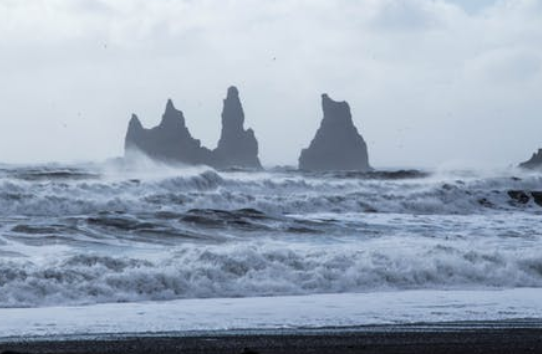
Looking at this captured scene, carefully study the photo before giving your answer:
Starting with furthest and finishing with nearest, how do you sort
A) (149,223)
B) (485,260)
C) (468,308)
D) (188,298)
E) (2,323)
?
(149,223) < (485,260) < (188,298) < (468,308) < (2,323)

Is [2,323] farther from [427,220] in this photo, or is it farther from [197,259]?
[427,220]

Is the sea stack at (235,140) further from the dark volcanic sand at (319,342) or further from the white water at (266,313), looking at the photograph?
the dark volcanic sand at (319,342)

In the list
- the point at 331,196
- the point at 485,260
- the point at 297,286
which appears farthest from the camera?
the point at 331,196

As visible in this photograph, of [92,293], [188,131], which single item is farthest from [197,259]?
[188,131]

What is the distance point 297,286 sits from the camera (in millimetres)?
14078

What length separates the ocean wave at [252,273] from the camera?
12.8m

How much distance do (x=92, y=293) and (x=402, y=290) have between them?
14.9ft

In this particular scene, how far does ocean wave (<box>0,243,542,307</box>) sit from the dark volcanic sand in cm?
335

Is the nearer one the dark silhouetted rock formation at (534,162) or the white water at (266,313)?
the white water at (266,313)

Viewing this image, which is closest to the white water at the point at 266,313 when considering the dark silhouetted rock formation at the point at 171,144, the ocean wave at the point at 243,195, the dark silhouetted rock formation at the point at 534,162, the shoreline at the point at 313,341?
the shoreline at the point at 313,341

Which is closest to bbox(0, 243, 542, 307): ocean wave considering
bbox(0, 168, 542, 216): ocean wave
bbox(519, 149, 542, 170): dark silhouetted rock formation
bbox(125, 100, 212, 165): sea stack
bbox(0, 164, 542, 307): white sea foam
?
bbox(0, 164, 542, 307): white sea foam

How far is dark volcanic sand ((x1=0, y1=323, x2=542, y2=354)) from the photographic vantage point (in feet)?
28.6

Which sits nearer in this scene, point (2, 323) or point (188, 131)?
point (2, 323)

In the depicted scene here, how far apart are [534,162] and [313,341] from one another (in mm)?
62055
